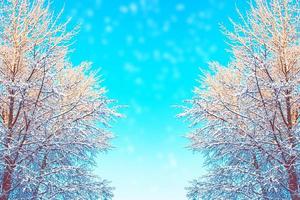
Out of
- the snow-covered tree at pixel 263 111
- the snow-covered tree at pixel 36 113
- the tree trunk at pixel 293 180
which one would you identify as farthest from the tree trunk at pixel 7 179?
the tree trunk at pixel 293 180

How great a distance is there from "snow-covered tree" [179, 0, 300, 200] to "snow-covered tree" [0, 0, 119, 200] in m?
3.19

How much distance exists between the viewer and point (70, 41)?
1137 centimetres

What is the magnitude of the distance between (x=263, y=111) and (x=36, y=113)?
223 inches

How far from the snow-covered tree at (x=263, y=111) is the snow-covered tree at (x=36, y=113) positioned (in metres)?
3.19

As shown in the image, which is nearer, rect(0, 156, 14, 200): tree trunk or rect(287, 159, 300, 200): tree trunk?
rect(287, 159, 300, 200): tree trunk

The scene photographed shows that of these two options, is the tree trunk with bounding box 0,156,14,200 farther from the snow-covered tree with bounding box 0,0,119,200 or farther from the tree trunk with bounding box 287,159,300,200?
the tree trunk with bounding box 287,159,300,200

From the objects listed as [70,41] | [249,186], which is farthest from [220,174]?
[70,41]

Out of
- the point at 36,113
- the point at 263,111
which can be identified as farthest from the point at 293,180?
the point at 36,113

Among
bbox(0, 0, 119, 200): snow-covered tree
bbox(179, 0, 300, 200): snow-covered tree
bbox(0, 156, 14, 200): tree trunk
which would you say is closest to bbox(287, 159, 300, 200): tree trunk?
bbox(179, 0, 300, 200): snow-covered tree

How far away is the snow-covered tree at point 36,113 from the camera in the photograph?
9.48 m

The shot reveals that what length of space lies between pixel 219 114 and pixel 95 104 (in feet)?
11.0

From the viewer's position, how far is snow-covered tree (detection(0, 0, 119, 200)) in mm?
9484

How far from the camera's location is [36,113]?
999cm

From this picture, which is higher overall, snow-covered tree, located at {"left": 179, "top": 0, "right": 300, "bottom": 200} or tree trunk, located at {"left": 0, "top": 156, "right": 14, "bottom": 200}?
snow-covered tree, located at {"left": 179, "top": 0, "right": 300, "bottom": 200}
